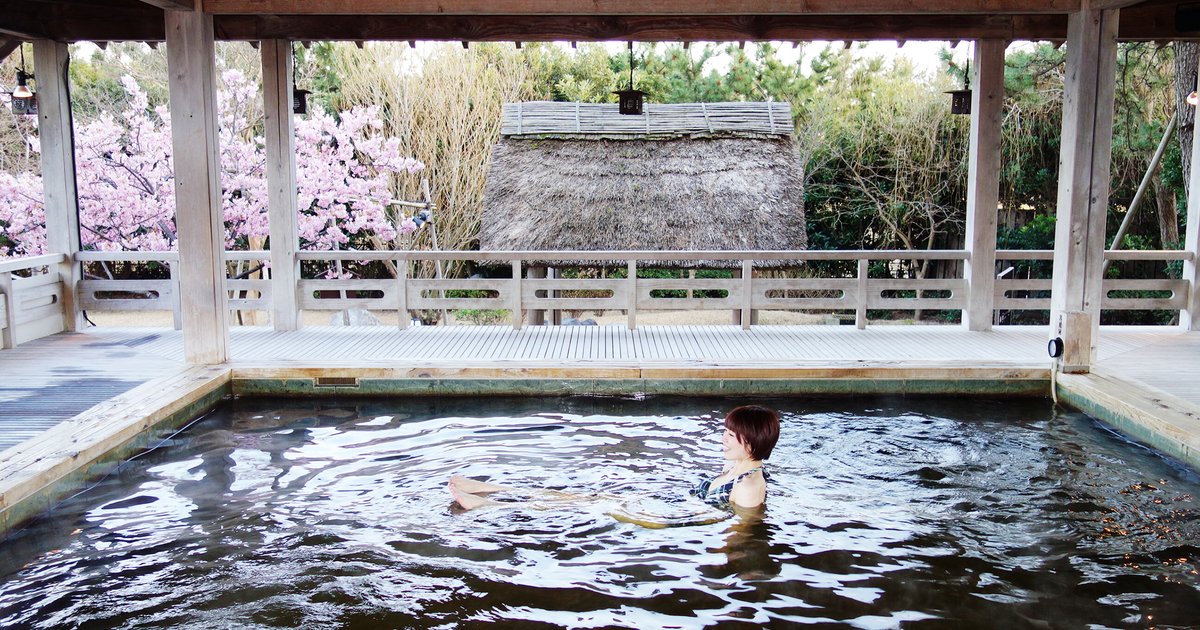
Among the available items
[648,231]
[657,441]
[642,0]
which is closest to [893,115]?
[648,231]

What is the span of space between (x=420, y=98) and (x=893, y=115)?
722 centimetres

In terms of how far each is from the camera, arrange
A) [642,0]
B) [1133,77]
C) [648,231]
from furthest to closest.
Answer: [1133,77], [648,231], [642,0]

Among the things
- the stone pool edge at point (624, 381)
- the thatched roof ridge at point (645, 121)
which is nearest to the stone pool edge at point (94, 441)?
the stone pool edge at point (624, 381)

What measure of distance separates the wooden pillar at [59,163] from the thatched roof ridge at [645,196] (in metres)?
3.78

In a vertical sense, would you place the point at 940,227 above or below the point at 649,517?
above

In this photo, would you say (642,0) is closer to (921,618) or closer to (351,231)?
(921,618)

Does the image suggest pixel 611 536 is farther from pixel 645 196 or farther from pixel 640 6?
pixel 645 196

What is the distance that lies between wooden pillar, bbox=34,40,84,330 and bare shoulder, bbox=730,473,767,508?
6.53 metres

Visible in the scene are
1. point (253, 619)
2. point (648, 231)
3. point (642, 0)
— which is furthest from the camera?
point (648, 231)

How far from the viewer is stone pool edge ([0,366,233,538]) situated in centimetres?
403

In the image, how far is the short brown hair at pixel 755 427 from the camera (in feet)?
12.6

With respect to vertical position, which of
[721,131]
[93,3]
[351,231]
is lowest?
[351,231]

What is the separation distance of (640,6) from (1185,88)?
19.0ft

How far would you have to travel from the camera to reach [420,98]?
14234mm
